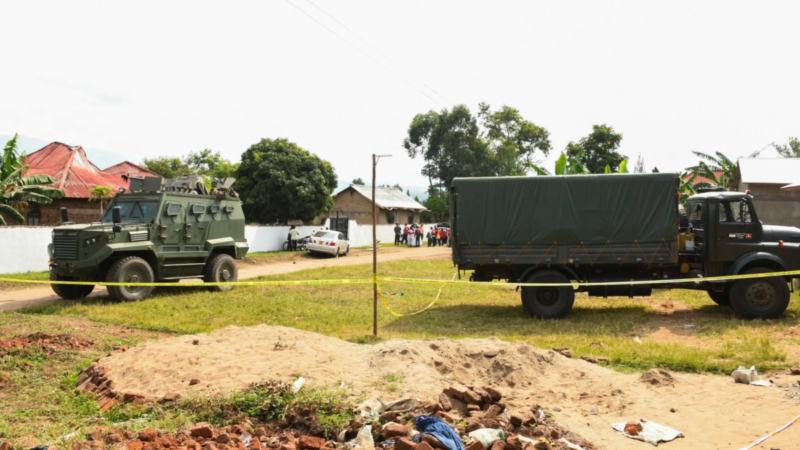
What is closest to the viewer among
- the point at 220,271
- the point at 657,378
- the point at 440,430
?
the point at 440,430

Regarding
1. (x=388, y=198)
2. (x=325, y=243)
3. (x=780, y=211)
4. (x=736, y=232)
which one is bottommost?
(x=325, y=243)

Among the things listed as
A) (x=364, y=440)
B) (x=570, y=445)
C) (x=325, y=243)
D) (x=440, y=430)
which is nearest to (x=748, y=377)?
(x=570, y=445)

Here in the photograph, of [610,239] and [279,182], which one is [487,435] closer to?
[610,239]

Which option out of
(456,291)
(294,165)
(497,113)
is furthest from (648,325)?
(497,113)

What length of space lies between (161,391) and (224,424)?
3.91 feet

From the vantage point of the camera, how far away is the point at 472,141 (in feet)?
151

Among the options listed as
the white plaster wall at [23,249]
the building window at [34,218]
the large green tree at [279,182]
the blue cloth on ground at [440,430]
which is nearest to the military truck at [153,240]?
the white plaster wall at [23,249]

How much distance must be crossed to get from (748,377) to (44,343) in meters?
9.18

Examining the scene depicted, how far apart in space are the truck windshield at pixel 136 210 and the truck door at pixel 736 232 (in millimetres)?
12162

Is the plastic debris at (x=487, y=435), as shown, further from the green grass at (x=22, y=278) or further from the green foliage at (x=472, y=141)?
the green foliage at (x=472, y=141)

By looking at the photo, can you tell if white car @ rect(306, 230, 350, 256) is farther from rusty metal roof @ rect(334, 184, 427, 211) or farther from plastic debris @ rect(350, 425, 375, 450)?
plastic debris @ rect(350, 425, 375, 450)

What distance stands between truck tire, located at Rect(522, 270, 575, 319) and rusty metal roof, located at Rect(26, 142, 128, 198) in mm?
22346

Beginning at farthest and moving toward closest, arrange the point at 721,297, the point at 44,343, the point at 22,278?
the point at 22,278 < the point at 721,297 < the point at 44,343

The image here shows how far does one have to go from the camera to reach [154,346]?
24.2 feet
